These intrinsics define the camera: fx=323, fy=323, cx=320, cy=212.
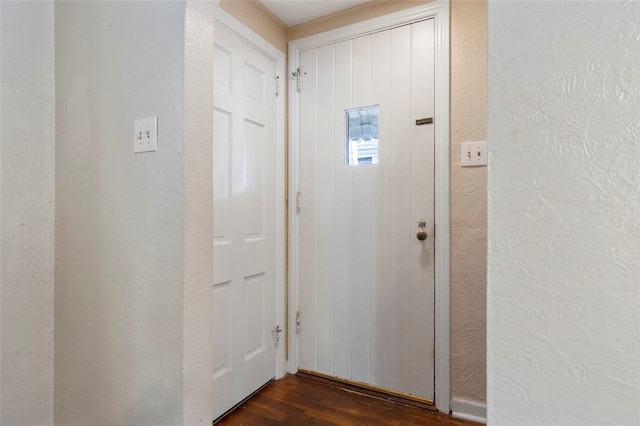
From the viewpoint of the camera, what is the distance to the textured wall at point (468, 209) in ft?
5.16

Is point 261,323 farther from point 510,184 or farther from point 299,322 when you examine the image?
point 510,184

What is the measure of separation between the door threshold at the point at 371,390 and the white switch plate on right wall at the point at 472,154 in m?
1.25

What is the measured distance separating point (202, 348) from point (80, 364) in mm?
555

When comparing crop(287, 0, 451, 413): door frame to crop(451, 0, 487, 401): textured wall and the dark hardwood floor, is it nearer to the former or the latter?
crop(451, 0, 487, 401): textured wall

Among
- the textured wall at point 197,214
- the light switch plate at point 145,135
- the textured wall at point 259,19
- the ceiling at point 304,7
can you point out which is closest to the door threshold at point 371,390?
the textured wall at point 197,214

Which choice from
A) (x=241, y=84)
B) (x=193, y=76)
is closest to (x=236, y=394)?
(x=193, y=76)

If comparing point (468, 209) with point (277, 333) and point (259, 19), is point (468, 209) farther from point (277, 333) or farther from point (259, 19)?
point (259, 19)

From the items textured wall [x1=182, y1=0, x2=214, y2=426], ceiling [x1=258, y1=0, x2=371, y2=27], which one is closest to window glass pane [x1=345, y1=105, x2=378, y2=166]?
ceiling [x1=258, y1=0, x2=371, y2=27]

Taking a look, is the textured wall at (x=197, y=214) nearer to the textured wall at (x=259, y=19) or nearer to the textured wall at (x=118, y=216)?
the textured wall at (x=118, y=216)

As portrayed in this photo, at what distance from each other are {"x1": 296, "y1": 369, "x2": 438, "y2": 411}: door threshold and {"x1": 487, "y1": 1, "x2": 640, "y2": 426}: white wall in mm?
1220

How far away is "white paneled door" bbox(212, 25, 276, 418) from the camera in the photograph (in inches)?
63.2

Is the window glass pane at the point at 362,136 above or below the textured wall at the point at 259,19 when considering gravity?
below

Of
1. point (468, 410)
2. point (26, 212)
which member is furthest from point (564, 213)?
point (26, 212)

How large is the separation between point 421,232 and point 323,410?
41.6 inches
